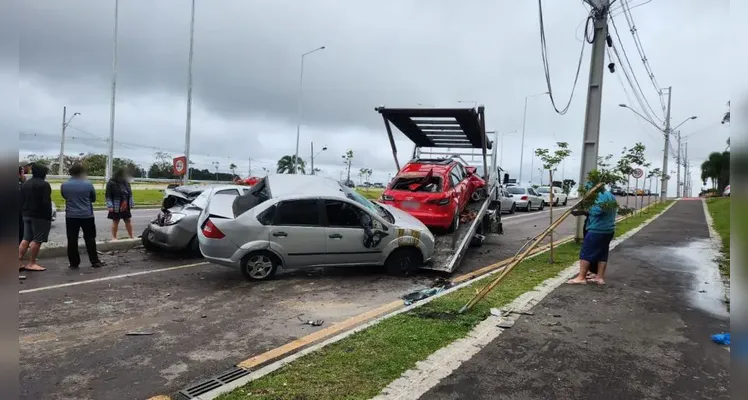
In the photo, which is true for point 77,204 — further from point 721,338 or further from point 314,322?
point 721,338

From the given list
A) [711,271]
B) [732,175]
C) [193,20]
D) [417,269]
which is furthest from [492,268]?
[193,20]

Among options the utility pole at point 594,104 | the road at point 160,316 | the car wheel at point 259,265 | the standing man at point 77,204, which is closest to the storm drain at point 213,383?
the road at point 160,316

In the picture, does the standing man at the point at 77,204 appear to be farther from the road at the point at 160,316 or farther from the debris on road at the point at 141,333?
the debris on road at the point at 141,333

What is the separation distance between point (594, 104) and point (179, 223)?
33.3ft

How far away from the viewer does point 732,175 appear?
1.17 meters

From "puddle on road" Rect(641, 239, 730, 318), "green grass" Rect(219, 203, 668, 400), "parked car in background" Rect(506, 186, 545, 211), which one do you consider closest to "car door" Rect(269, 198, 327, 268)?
"green grass" Rect(219, 203, 668, 400)

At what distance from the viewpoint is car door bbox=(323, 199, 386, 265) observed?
24.7 feet

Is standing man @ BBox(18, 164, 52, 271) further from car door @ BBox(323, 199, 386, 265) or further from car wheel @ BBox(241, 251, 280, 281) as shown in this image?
car door @ BBox(323, 199, 386, 265)

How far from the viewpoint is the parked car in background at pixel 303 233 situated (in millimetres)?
7133

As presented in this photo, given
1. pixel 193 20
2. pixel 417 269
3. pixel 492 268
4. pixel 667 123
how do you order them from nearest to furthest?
1. pixel 417 269
2. pixel 492 268
3. pixel 193 20
4. pixel 667 123

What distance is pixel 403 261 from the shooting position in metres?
7.93

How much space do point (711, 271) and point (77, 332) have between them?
33.0ft

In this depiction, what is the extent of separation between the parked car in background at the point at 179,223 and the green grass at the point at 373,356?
16.9 feet

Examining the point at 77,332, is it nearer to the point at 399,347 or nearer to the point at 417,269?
the point at 399,347
